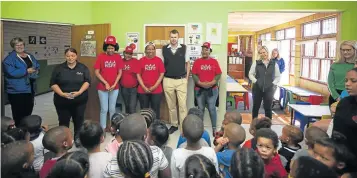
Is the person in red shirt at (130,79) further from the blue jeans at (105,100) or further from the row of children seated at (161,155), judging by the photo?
the row of children seated at (161,155)

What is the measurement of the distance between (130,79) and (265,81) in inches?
81.5

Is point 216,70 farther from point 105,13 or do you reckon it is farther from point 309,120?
point 105,13

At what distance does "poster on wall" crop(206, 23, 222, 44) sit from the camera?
557cm

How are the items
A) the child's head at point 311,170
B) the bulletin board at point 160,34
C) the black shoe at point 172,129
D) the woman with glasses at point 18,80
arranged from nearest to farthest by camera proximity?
the child's head at point 311,170 < the woman with glasses at point 18,80 < the black shoe at point 172,129 < the bulletin board at point 160,34

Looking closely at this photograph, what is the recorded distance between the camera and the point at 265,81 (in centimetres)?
500

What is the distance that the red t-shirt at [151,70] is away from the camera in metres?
4.89

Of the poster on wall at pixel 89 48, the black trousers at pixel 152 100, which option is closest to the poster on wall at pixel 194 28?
the black trousers at pixel 152 100

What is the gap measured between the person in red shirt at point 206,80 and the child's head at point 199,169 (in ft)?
10.9

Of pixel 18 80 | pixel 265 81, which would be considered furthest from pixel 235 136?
pixel 18 80

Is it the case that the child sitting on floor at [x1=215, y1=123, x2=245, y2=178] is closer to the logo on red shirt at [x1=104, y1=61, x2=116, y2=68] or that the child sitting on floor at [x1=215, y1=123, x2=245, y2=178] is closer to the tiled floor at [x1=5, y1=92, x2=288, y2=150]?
the tiled floor at [x1=5, y1=92, x2=288, y2=150]

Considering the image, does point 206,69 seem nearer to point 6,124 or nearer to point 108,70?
point 108,70

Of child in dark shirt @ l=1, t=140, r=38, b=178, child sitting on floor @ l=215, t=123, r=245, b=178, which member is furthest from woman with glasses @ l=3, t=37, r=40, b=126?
child sitting on floor @ l=215, t=123, r=245, b=178

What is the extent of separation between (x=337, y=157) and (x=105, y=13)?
471 centimetres

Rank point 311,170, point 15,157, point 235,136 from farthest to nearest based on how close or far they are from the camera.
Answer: point 235,136 → point 15,157 → point 311,170
